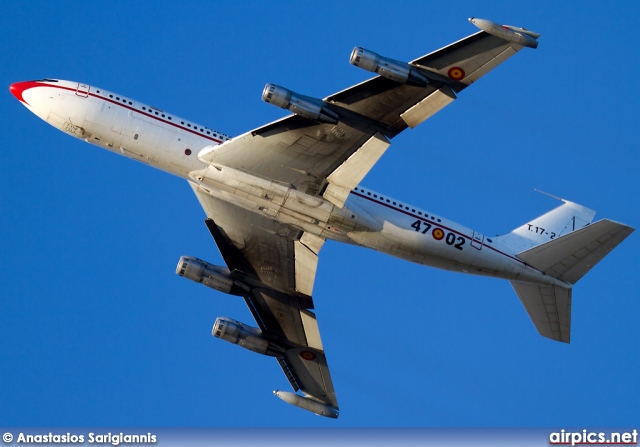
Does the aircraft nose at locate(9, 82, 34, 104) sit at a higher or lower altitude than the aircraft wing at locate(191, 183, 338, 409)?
higher

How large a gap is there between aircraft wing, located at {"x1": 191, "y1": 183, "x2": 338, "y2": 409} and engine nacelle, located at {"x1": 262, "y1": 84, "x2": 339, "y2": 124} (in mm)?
9863

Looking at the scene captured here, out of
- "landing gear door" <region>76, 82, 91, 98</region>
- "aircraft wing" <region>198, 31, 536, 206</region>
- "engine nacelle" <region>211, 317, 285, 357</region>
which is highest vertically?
"landing gear door" <region>76, 82, 91, 98</region>

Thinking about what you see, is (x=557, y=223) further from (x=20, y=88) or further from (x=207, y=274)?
(x=20, y=88)

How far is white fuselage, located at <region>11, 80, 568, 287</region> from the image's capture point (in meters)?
58.2

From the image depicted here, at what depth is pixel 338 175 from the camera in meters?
57.8

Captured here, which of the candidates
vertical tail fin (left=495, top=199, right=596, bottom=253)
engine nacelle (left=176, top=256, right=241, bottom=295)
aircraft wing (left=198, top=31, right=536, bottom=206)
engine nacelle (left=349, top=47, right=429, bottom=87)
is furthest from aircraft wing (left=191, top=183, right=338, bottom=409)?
engine nacelle (left=349, top=47, right=429, bottom=87)

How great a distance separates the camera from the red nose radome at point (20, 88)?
59.7m

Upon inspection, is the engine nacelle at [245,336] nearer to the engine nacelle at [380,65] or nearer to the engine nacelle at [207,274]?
the engine nacelle at [207,274]

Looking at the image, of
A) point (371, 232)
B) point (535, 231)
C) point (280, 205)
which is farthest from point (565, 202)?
point (280, 205)

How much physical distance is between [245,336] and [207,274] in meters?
5.29

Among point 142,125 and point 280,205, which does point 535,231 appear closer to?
point 280,205

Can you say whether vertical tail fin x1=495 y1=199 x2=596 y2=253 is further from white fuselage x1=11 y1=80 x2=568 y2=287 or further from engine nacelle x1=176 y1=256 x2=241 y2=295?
engine nacelle x1=176 y1=256 x2=241 y2=295

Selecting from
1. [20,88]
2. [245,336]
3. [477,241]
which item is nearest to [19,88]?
[20,88]

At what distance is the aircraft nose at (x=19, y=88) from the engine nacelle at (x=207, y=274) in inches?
538
